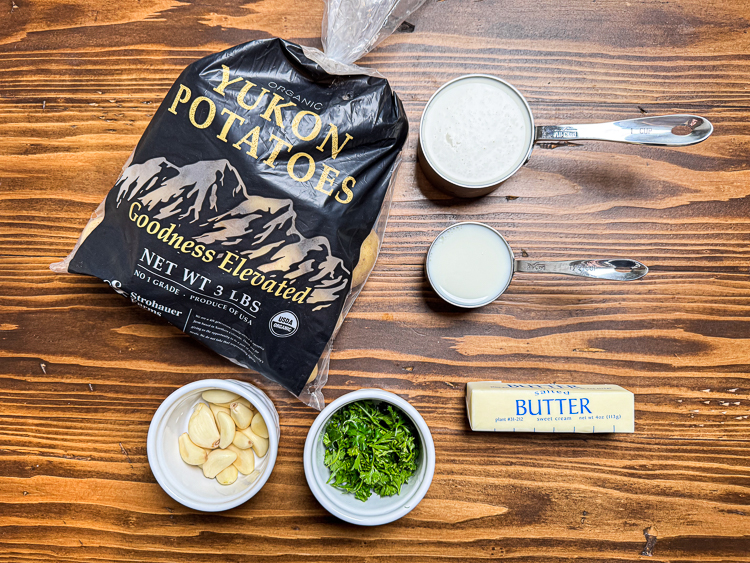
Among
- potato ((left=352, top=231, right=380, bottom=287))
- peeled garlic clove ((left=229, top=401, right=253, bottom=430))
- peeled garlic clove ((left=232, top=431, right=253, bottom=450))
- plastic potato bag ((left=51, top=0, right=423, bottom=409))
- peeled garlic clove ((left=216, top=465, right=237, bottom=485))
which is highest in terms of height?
plastic potato bag ((left=51, top=0, right=423, bottom=409))

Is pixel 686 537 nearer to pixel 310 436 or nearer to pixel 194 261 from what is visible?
pixel 310 436

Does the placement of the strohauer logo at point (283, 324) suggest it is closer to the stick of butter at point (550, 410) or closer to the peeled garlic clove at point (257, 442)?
the peeled garlic clove at point (257, 442)

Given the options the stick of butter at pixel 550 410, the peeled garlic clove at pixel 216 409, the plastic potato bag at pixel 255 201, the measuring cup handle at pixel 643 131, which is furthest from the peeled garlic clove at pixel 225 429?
the measuring cup handle at pixel 643 131

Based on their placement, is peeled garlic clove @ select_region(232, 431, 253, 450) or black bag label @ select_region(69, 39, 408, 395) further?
peeled garlic clove @ select_region(232, 431, 253, 450)

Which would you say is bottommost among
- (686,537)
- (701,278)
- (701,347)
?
(686,537)

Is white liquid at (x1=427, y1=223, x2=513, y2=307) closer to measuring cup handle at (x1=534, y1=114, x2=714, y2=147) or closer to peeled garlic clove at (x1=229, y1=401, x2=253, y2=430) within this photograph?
measuring cup handle at (x1=534, y1=114, x2=714, y2=147)

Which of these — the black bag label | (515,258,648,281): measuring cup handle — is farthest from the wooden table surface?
the black bag label

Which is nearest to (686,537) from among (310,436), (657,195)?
(657,195)
